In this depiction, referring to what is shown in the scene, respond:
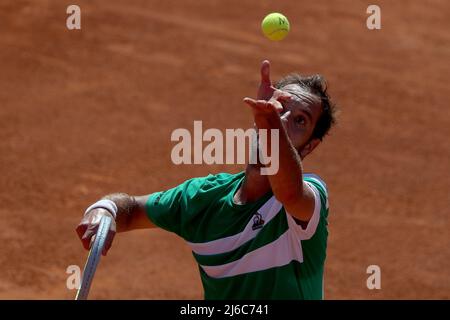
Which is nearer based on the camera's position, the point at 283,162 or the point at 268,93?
the point at 283,162

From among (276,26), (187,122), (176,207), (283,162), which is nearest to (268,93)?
(283,162)

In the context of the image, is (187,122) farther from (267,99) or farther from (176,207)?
(267,99)

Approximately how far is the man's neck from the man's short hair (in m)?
0.39

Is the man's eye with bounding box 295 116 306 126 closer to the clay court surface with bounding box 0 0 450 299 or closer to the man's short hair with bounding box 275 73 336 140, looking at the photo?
the man's short hair with bounding box 275 73 336 140

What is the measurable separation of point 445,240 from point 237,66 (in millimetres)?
4523

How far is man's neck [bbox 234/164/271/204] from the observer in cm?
452

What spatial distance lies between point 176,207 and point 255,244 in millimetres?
562

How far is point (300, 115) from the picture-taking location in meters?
4.57

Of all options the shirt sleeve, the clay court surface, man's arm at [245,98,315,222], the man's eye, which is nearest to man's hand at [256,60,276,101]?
man's arm at [245,98,315,222]

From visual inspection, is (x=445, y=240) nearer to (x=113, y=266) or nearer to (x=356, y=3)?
(x=113, y=266)

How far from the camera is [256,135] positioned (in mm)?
4434
